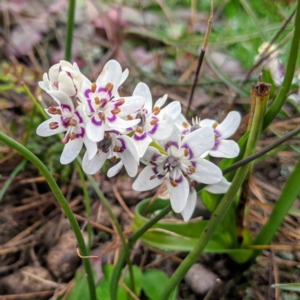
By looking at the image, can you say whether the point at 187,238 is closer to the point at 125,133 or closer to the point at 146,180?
the point at 146,180

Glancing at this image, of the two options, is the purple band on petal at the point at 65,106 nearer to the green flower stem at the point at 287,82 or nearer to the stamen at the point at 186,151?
the stamen at the point at 186,151

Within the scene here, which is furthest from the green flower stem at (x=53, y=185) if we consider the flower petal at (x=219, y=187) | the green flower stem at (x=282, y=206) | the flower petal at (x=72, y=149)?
the green flower stem at (x=282, y=206)

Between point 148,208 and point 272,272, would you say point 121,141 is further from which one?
point 272,272

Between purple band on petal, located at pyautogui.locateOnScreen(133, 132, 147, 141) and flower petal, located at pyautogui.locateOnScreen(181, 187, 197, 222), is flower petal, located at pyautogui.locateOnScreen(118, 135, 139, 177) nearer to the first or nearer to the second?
purple band on petal, located at pyautogui.locateOnScreen(133, 132, 147, 141)

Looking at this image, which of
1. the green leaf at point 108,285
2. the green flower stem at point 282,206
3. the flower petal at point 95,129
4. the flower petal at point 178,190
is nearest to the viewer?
Answer: the flower petal at point 95,129

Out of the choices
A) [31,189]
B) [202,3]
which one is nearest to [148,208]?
[31,189]

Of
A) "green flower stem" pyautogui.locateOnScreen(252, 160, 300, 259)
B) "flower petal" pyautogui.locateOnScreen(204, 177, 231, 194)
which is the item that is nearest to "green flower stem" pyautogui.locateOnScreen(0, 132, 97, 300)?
"flower petal" pyautogui.locateOnScreen(204, 177, 231, 194)

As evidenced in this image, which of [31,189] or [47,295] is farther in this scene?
[31,189]
